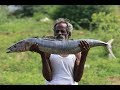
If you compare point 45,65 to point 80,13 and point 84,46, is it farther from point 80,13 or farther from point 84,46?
point 80,13

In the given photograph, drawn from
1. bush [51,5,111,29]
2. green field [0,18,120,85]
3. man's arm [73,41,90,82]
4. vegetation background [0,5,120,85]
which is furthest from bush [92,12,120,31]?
man's arm [73,41,90,82]

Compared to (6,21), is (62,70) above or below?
above

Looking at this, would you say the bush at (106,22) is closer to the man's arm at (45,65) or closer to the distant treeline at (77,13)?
the distant treeline at (77,13)

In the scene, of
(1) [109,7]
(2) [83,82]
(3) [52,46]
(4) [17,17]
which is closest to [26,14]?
(4) [17,17]

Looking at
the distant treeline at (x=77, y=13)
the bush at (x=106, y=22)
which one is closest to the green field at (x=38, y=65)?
the bush at (x=106, y=22)

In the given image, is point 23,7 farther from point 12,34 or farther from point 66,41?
point 66,41

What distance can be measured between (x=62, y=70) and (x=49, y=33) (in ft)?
33.3

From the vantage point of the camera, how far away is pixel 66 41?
11.9ft

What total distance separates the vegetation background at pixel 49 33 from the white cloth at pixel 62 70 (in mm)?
5010

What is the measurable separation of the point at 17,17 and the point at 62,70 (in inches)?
496

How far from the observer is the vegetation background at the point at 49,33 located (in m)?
9.43

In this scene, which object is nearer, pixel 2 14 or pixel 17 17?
pixel 2 14

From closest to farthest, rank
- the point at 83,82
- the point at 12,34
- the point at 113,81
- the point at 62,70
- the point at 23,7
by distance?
the point at 62,70 → the point at 83,82 → the point at 113,81 → the point at 12,34 → the point at 23,7
